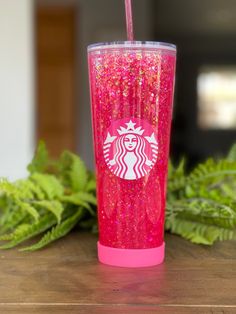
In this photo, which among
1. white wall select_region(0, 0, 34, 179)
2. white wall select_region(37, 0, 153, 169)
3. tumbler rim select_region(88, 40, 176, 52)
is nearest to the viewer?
tumbler rim select_region(88, 40, 176, 52)

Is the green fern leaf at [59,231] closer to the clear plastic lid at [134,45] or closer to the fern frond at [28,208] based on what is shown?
the fern frond at [28,208]

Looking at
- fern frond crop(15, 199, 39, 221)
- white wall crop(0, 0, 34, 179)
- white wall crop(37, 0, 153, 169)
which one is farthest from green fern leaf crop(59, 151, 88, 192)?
white wall crop(37, 0, 153, 169)

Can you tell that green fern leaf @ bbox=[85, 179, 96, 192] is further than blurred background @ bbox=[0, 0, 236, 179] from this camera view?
No

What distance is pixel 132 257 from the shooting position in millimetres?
570

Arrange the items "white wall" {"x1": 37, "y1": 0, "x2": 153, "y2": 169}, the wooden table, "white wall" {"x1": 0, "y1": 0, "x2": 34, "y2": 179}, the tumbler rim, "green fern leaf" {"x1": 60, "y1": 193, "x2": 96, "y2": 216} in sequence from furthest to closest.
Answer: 1. "white wall" {"x1": 37, "y1": 0, "x2": 153, "y2": 169}
2. "white wall" {"x1": 0, "y1": 0, "x2": 34, "y2": 179}
3. "green fern leaf" {"x1": 60, "y1": 193, "x2": 96, "y2": 216}
4. the tumbler rim
5. the wooden table

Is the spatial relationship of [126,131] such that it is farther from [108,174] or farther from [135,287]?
[135,287]

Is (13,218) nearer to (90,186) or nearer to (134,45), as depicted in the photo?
(90,186)

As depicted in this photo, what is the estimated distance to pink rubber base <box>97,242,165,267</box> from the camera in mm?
570

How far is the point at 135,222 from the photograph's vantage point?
1.89 feet

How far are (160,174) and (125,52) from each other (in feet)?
0.47

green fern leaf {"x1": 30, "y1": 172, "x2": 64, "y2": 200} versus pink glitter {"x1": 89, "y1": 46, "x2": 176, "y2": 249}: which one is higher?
pink glitter {"x1": 89, "y1": 46, "x2": 176, "y2": 249}

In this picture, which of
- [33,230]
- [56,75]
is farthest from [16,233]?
[56,75]

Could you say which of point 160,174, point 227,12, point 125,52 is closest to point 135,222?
point 160,174

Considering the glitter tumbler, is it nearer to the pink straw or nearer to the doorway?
the pink straw
